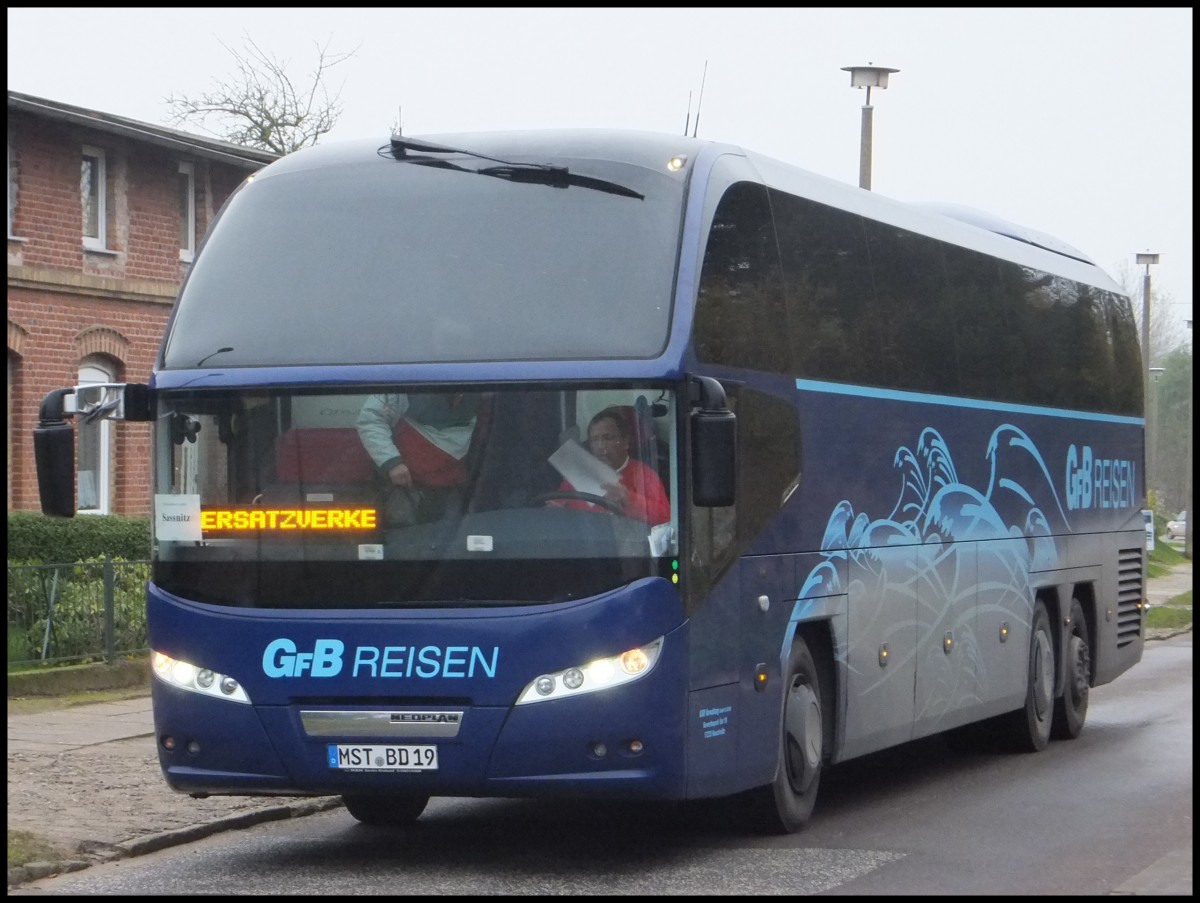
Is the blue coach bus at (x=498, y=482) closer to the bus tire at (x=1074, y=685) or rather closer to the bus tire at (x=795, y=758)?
the bus tire at (x=795, y=758)

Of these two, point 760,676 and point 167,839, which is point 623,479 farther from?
point 167,839

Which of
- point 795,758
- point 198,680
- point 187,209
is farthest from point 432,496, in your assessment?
point 187,209

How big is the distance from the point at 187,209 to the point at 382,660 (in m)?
20.5

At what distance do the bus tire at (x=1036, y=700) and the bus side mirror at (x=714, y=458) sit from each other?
6199 millimetres

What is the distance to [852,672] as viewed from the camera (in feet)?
36.5

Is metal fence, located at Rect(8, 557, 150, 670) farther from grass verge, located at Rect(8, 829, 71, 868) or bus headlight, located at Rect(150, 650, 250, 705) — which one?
bus headlight, located at Rect(150, 650, 250, 705)

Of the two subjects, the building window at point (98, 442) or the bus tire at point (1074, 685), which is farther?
the building window at point (98, 442)

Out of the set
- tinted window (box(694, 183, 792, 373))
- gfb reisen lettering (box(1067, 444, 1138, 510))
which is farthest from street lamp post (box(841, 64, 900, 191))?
tinted window (box(694, 183, 792, 373))

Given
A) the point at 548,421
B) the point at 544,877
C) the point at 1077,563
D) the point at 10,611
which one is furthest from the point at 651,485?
the point at 10,611

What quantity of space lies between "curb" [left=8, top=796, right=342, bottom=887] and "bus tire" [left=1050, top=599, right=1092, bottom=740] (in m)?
6.04

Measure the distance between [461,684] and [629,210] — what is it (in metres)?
2.28

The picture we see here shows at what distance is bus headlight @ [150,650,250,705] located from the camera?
9.24m

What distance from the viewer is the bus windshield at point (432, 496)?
8.96 metres

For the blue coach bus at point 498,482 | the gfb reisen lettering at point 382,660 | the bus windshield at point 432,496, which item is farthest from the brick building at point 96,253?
the gfb reisen lettering at point 382,660
